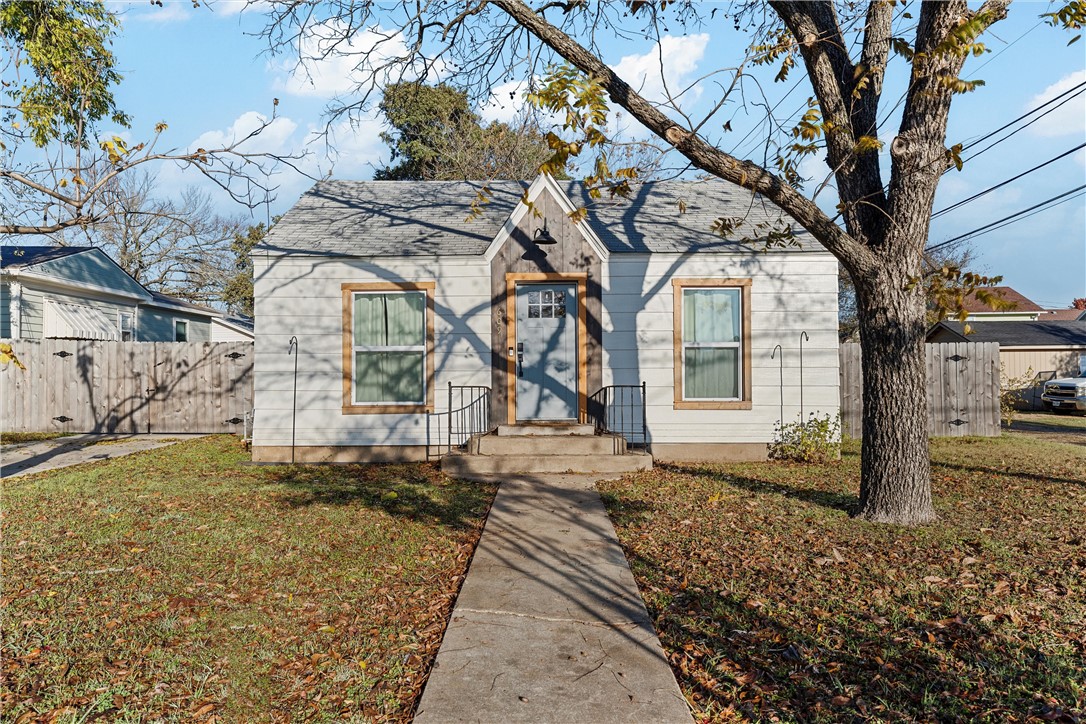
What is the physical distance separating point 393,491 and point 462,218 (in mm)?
5329

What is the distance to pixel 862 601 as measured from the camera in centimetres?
429

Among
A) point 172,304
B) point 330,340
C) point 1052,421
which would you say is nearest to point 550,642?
point 330,340

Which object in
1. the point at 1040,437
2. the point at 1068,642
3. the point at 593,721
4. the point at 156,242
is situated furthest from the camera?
the point at 156,242

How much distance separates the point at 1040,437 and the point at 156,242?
33.6 metres

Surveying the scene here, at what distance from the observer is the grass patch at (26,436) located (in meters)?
12.8

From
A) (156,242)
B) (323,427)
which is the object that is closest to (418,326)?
(323,427)

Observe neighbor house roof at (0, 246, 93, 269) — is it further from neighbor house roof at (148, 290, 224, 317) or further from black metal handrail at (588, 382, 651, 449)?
black metal handrail at (588, 382, 651, 449)

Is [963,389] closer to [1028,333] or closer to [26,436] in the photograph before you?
[1028,333]

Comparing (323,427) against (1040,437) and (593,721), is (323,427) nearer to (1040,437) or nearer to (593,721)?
(593,721)

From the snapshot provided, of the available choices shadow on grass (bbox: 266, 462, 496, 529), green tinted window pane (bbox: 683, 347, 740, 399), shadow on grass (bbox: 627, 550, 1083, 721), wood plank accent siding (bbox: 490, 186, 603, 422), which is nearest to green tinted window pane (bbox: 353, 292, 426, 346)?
wood plank accent siding (bbox: 490, 186, 603, 422)

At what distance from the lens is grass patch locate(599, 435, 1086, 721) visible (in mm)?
3178

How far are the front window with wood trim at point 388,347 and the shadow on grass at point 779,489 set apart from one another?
13.4ft

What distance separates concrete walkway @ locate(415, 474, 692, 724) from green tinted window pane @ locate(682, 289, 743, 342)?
4.99 m

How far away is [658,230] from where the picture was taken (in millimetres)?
10625
